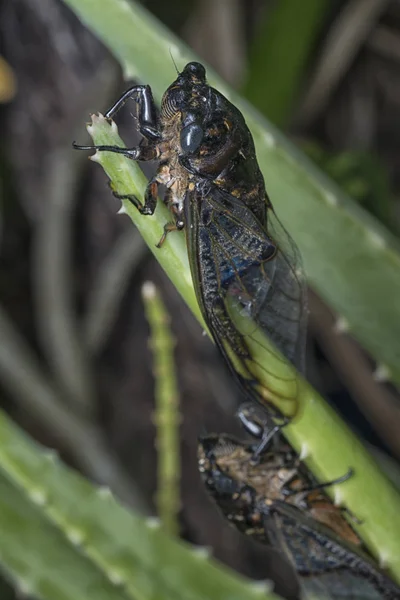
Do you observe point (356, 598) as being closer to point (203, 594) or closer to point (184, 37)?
point (203, 594)

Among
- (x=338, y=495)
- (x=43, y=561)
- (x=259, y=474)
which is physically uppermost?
(x=338, y=495)

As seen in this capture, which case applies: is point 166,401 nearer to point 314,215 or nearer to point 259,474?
point 259,474

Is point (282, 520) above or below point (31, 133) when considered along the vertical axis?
above

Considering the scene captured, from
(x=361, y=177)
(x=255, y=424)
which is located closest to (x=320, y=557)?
(x=255, y=424)

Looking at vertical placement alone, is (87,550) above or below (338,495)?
below

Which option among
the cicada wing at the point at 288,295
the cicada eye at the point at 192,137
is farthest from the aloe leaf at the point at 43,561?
the cicada eye at the point at 192,137

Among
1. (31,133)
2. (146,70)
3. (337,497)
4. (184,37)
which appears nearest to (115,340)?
(31,133)

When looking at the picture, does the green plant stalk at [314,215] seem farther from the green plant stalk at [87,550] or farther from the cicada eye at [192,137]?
the green plant stalk at [87,550]

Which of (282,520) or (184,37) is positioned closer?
(282,520)
